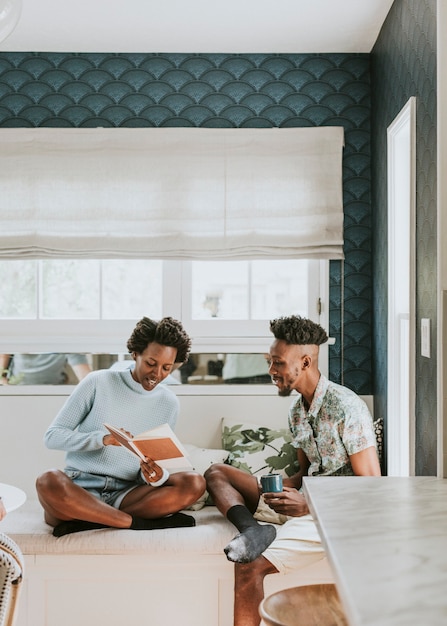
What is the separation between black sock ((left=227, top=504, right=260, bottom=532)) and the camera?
301 cm

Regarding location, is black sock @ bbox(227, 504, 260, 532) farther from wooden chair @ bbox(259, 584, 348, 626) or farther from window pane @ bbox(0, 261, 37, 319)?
window pane @ bbox(0, 261, 37, 319)

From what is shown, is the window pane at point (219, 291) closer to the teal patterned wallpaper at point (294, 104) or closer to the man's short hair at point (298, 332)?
the teal patterned wallpaper at point (294, 104)

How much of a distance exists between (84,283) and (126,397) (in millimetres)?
934

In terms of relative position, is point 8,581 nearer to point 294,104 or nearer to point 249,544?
point 249,544

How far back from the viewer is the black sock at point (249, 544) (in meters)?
2.80

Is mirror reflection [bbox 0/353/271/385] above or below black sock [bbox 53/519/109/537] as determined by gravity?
above

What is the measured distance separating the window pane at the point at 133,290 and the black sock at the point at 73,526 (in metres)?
1.24

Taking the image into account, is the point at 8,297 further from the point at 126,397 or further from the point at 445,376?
the point at 445,376

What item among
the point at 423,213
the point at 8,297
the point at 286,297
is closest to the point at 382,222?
the point at 286,297

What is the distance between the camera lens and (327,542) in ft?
4.90

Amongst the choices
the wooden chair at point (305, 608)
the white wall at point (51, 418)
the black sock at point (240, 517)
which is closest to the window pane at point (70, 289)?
the white wall at point (51, 418)

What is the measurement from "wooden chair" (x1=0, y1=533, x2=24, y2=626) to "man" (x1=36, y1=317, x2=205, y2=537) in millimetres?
1218

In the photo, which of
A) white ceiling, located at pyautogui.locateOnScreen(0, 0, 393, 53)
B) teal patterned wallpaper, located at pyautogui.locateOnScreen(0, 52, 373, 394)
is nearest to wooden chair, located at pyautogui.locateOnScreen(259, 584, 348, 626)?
teal patterned wallpaper, located at pyautogui.locateOnScreen(0, 52, 373, 394)

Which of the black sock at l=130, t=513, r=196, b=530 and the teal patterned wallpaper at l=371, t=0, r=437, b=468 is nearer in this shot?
the teal patterned wallpaper at l=371, t=0, r=437, b=468
